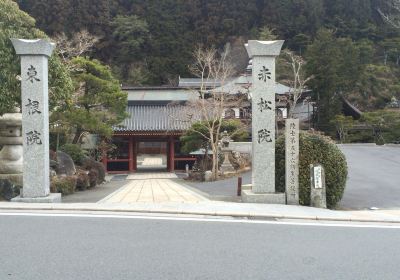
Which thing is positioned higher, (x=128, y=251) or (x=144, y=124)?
(x=144, y=124)

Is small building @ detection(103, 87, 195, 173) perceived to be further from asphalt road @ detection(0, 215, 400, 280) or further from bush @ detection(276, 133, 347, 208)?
asphalt road @ detection(0, 215, 400, 280)

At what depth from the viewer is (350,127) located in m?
38.9

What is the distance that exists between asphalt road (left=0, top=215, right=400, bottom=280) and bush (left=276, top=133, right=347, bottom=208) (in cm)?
285

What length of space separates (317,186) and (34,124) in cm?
696

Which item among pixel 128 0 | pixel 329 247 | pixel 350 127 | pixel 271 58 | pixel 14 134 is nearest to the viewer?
pixel 329 247

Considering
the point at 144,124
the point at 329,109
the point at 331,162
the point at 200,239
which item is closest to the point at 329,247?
the point at 200,239

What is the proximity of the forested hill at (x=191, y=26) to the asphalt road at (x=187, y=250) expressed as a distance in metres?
53.7

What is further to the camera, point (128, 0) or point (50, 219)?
point (128, 0)

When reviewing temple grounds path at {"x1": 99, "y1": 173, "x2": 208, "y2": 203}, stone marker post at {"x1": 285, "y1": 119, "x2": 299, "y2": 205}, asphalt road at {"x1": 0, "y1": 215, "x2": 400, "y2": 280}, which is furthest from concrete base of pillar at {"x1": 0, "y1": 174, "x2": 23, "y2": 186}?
stone marker post at {"x1": 285, "y1": 119, "x2": 299, "y2": 205}

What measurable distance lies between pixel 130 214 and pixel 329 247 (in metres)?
4.06

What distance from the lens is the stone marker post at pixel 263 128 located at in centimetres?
1003

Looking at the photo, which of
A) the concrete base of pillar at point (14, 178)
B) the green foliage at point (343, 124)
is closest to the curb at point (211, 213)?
the concrete base of pillar at point (14, 178)

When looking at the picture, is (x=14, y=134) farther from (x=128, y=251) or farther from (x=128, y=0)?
(x=128, y=0)

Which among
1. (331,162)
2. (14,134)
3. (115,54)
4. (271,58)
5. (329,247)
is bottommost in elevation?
(329,247)
